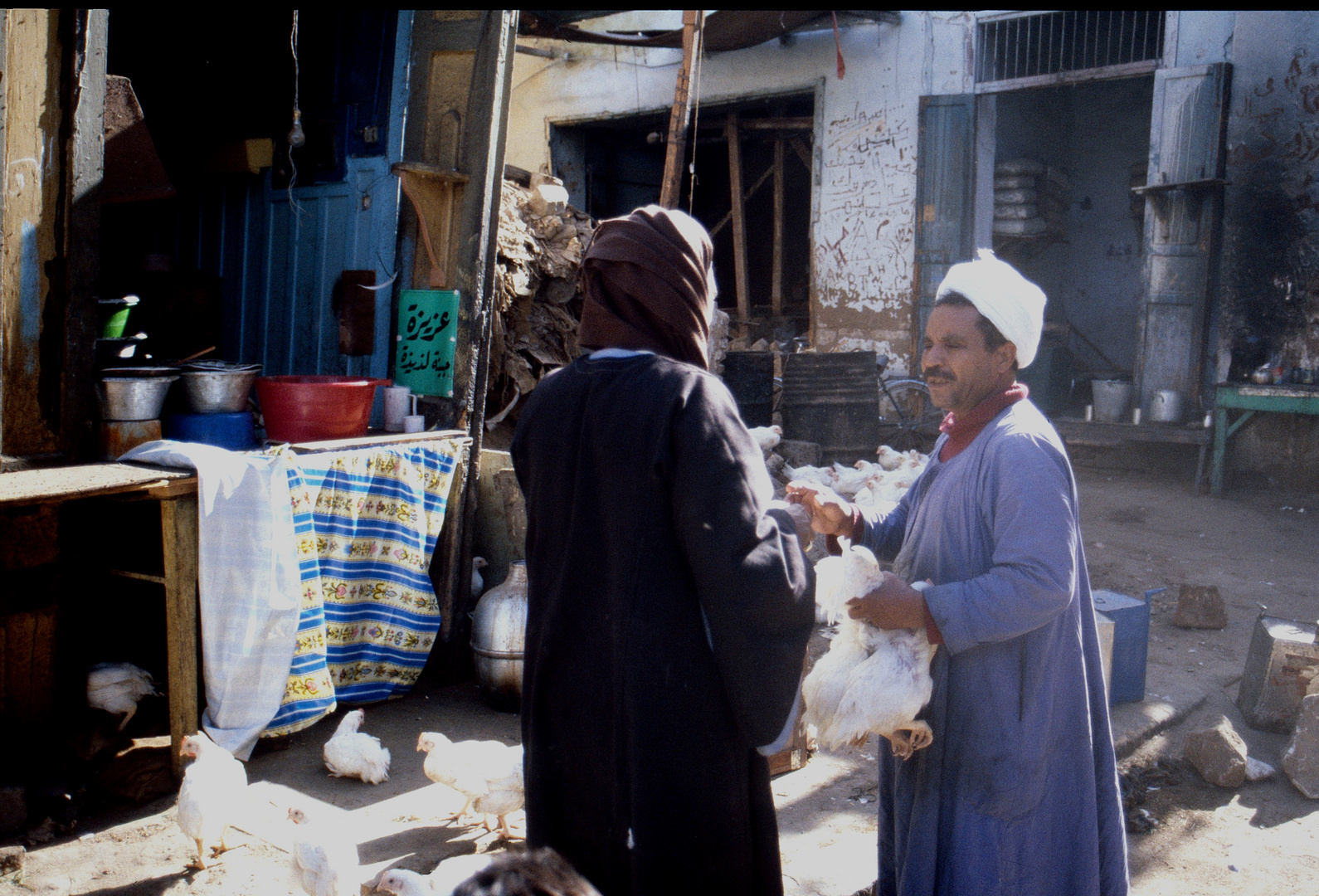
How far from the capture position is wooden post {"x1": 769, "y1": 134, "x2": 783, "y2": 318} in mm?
13398

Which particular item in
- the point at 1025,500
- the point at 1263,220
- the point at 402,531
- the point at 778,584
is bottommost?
the point at 402,531

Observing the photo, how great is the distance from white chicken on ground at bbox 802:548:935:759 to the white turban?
59cm

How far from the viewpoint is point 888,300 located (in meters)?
11.6

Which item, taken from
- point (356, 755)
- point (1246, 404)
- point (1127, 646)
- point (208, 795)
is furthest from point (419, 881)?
point (1246, 404)

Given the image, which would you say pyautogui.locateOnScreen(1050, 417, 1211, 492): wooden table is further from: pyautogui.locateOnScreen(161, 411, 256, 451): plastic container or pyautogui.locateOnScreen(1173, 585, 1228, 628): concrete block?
→ pyautogui.locateOnScreen(161, 411, 256, 451): plastic container

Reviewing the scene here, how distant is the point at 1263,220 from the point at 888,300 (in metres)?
3.84

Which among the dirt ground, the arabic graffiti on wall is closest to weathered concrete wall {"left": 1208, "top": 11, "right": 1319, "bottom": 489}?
the arabic graffiti on wall

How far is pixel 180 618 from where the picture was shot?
3709mm

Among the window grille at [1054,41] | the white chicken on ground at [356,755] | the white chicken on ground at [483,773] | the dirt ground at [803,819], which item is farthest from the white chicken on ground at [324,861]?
the window grille at [1054,41]

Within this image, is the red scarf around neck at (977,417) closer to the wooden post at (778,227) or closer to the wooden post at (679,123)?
the wooden post at (679,123)

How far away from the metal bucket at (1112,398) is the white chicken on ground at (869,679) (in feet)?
30.9

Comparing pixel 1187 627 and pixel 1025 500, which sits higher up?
pixel 1025 500

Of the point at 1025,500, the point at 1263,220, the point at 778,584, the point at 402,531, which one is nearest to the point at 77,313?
the point at 402,531

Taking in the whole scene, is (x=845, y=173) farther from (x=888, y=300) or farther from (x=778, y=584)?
(x=778, y=584)
